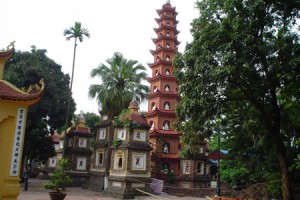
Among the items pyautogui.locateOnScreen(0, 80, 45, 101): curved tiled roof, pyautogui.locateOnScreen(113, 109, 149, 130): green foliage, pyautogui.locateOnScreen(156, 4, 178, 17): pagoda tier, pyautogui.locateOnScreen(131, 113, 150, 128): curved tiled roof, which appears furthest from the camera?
pyautogui.locateOnScreen(156, 4, 178, 17): pagoda tier

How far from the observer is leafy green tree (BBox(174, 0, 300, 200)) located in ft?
37.1

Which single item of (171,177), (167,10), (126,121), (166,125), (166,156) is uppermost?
(167,10)

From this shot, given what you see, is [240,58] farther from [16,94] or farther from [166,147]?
[166,147]

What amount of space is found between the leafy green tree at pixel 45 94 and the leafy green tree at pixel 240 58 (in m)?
→ 17.0

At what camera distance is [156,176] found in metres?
31.2

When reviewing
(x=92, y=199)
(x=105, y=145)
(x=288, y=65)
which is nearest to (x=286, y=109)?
(x=288, y=65)

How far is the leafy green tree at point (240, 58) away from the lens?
446 inches

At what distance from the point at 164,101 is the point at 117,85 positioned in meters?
9.46

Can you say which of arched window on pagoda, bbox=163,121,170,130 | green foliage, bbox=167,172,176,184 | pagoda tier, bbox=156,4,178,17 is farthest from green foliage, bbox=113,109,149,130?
pagoda tier, bbox=156,4,178,17

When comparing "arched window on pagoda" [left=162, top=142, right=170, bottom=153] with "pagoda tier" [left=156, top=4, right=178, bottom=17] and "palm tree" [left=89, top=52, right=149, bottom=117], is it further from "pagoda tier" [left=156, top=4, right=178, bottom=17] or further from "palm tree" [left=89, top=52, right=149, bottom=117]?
"pagoda tier" [left=156, top=4, right=178, bottom=17]

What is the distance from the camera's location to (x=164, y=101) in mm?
34469

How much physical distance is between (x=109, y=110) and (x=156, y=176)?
933 centimetres

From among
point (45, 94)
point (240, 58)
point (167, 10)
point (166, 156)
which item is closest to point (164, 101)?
point (166, 156)

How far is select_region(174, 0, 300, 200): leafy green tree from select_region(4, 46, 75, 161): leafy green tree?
1699cm
